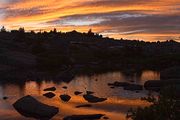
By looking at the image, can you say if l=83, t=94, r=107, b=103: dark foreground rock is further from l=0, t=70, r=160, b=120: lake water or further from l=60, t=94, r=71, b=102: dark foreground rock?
l=60, t=94, r=71, b=102: dark foreground rock

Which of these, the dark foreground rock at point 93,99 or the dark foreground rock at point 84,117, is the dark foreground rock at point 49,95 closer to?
the dark foreground rock at point 93,99

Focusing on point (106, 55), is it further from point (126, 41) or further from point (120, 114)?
point (120, 114)

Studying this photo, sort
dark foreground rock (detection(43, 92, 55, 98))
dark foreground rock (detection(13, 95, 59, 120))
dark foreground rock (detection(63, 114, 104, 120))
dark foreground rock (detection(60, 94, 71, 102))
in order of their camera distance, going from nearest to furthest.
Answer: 1. dark foreground rock (detection(63, 114, 104, 120))
2. dark foreground rock (detection(13, 95, 59, 120))
3. dark foreground rock (detection(60, 94, 71, 102))
4. dark foreground rock (detection(43, 92, 55, 98))

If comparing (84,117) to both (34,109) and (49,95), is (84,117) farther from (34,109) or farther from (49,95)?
(49,95)

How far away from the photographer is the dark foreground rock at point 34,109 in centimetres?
3678

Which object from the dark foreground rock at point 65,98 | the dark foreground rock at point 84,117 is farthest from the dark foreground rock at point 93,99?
the dark foreground rock at point 84,117

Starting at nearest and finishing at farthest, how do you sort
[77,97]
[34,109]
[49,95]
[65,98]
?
[34,109] < [65,98] < [77,97] < [49,95]

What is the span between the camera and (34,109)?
38.1m

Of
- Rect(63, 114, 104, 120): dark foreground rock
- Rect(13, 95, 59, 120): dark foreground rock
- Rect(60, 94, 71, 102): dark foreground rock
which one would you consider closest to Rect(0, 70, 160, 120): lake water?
Rect(60, 94, 71, 102): dark foreground rock

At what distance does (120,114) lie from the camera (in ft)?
119

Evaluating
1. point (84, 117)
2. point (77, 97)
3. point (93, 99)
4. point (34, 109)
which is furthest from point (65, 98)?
point (84, 117)

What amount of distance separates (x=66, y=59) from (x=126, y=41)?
224ft

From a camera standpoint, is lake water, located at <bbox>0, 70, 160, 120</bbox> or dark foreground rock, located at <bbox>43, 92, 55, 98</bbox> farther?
dark foreground rock, located at <bbox>43, 92, 55, 98</bbox>

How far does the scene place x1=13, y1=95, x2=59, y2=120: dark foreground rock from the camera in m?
36.8
